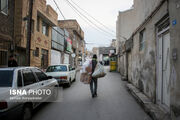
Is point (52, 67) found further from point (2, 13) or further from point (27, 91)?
point (27, 91)

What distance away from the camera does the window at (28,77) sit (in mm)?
3666

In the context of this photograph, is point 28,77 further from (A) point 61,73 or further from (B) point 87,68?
(A) point 61,73

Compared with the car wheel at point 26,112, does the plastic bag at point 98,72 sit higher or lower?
higher

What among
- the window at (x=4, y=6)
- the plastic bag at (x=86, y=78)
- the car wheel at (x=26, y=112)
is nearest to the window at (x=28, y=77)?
the car wheel at (x=26, y=112)

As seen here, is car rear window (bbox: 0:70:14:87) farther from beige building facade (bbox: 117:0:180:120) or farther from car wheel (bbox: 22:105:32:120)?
beige building facade (bbox: 117:0:180:120)

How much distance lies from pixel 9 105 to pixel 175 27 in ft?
13.9

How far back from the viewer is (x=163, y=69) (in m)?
4.23

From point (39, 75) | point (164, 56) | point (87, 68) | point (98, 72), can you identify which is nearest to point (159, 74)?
point (164, 56)

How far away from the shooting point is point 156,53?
15.1 feet

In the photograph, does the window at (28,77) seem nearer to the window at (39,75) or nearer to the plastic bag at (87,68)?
the window at (39,75)

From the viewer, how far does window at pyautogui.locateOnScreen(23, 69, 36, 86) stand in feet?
12.0

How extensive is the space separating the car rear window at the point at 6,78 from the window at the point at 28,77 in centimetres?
36

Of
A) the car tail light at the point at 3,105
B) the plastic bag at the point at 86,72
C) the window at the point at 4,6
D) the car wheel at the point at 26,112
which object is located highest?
the window at the point at 4,6

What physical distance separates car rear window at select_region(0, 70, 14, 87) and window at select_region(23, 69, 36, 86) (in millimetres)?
360
